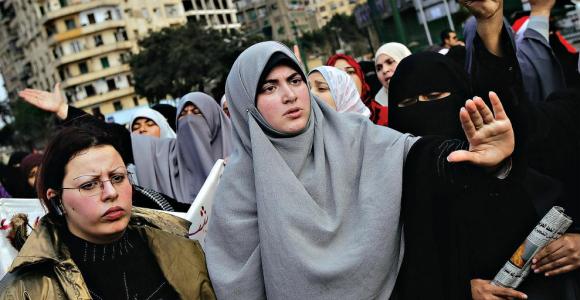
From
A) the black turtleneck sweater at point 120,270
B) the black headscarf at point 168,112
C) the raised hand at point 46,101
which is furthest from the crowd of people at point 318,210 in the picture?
the black headscarf at point 168,112

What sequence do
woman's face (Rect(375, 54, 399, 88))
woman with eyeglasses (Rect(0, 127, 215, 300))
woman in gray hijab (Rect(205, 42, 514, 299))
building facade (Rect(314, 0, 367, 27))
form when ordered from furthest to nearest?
1. building facade (Rect(314, 0, 367, 27))
2. woman's face (Rect(375, 54, 399, 88))
3. woman with eyeglasses (Rect(0, 127, 215, 300))
4. woman in gray hijab (Rect(205, 42, 514, 299))

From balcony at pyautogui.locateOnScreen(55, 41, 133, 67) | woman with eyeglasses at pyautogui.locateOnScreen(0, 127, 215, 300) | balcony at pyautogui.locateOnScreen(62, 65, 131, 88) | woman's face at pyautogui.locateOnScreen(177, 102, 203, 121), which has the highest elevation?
balcony at pyautogui.locateOnScreen(55, 41, 133, 67)

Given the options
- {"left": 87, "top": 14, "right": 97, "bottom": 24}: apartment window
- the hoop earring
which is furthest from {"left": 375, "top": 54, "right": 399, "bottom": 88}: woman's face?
{"left": 87, "top": 14, "right": 97, "bottom": 24}: apartment window

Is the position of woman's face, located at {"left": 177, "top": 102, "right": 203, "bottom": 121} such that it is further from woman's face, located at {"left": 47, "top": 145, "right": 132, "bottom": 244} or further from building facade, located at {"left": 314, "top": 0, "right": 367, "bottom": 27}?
building facade, located at {"left": 314, "top": 0, "right": 367, "bottom": 27}

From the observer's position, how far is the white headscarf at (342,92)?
365cm

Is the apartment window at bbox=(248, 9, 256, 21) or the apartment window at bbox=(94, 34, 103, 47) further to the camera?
the apartment window at bbox=(248, 9, 256, 21)

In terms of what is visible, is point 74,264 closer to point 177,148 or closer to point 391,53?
point 177,148

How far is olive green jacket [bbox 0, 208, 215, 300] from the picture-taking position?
1828 millimetres

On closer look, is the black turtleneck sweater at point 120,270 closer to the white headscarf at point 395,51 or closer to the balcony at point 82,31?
the white headscarf at point 395,51

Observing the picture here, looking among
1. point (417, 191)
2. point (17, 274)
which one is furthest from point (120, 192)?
point (417, 191)

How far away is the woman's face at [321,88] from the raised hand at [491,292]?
1855 mm

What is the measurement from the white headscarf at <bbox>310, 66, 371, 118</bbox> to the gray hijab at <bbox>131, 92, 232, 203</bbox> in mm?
975

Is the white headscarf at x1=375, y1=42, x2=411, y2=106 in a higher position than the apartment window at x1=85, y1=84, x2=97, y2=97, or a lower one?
lower

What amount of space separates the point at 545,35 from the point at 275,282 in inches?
83.5
